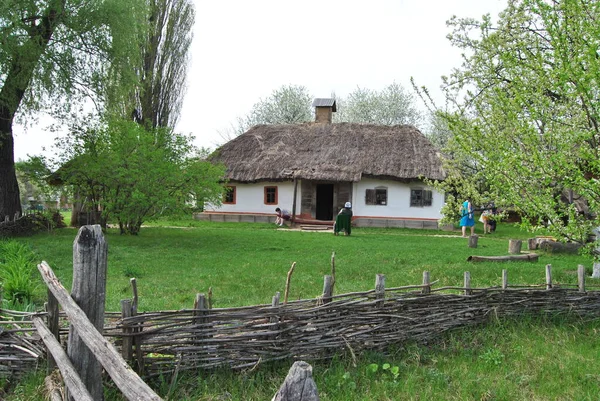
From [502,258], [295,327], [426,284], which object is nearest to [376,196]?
[502,258]

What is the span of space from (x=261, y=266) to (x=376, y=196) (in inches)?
538

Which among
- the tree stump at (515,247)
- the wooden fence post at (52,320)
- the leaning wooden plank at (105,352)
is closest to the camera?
the leaning wooden plank at (105,352)

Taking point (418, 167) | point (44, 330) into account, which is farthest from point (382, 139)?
point (44, 330)

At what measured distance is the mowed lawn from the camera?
23.8 ft

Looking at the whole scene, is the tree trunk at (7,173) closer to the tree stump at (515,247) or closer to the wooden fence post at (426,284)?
the wooden fence post at (426,284)

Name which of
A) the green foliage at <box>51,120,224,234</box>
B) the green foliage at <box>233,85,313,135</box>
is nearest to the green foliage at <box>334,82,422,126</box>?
the green foliage at <box>233,85,313,135</box>

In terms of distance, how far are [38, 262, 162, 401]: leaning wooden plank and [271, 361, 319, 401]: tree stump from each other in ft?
2.15

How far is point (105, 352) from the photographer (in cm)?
252

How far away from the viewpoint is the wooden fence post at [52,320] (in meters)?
3.30

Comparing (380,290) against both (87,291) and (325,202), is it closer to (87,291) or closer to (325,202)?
(87,291)

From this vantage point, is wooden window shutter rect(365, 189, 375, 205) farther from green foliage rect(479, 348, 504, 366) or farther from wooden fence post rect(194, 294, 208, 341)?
wooden fence post rect(194, 294, 208, 341)

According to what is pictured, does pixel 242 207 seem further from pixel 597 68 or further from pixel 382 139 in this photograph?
pixel 597 68

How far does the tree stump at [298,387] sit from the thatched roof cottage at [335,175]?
19021 millimetres

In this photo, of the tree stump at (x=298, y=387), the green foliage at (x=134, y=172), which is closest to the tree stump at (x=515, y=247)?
the green foliage at (x=134, y=172)
